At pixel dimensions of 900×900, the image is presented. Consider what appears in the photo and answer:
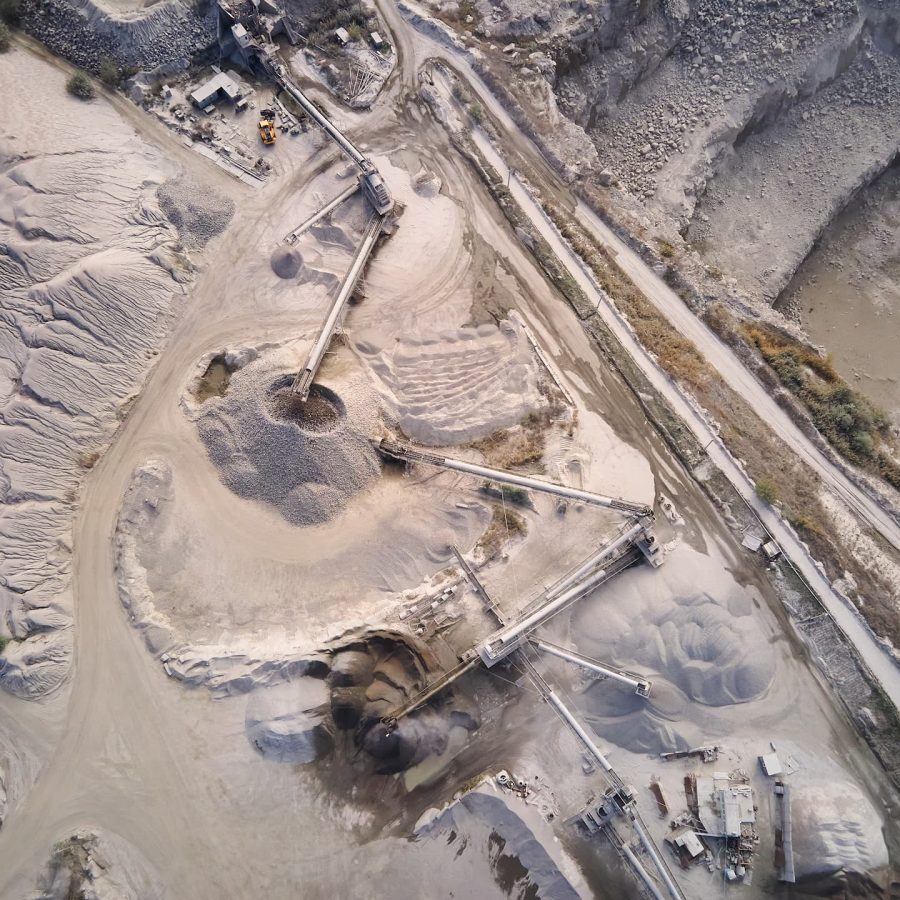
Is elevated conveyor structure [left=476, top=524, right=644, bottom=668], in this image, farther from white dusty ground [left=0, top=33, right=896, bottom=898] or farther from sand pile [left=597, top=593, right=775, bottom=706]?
sand pile [left=597, top=593, right=775, bottom=706]

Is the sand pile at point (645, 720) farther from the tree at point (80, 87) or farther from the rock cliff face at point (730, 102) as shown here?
the tree at point (80, 87)

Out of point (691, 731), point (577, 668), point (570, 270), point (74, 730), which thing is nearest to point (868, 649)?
point (691, 731)

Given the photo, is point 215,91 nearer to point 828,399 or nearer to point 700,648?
point 828,399

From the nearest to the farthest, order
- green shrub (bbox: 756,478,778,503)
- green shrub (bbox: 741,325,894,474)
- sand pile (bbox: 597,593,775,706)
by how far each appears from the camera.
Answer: sand pile (bbox: 597,593,775,706) → green shrub (bbox: 756,478,778,503) → green shrub (bbox: 741,325,894,474)

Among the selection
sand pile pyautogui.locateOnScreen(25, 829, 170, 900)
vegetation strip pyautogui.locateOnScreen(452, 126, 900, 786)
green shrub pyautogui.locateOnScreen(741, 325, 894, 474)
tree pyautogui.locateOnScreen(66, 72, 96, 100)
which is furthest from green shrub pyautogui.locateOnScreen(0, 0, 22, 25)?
green shrub pyautogui.locateOnScreen(741, 325, 894, 474)

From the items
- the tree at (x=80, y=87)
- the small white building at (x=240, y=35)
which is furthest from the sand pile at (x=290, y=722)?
the small white building at (x=240, y=35)

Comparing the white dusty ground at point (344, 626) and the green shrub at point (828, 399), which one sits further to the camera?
the green shrub at point (828, 399)

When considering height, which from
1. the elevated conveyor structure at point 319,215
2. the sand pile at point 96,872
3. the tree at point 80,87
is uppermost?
the tree at point 80,87
